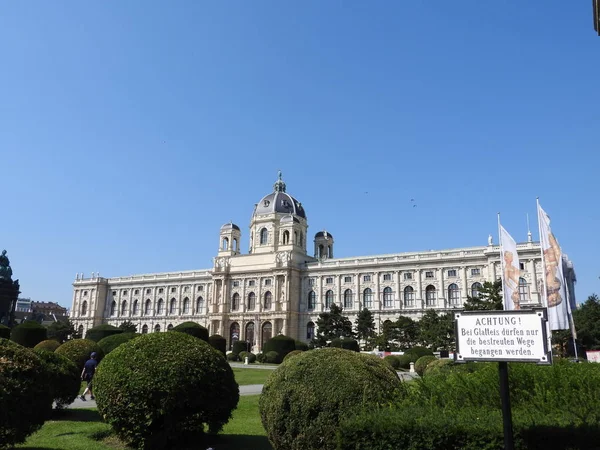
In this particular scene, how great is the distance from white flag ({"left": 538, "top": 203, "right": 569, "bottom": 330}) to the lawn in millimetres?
12721

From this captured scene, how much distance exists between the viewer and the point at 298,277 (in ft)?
239

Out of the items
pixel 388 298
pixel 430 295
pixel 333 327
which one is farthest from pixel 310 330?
pixel 430 295

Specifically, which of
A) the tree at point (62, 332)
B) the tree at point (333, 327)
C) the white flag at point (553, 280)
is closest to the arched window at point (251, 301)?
the tree at point (333, 327)

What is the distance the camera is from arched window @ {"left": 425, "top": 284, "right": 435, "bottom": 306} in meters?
63.5

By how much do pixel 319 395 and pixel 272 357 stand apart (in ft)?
133

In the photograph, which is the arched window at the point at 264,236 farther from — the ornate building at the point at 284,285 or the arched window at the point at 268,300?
the arched window at the point at 268,300

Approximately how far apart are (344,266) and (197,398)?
61.3 meters

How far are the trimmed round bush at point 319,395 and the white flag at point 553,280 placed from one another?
1332 centimetres

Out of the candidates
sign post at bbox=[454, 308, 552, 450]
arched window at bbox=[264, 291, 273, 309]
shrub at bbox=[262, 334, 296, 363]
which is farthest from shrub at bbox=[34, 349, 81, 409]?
arched window at bbox=[264, 291, 273, 309]

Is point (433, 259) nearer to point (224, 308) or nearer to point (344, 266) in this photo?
point (344, 266)

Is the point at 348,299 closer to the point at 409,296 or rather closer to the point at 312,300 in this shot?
the point at 312,300

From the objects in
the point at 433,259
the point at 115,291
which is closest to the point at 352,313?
the point at 433,259

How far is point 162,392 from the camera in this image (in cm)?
903

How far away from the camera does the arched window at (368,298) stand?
67.5m
